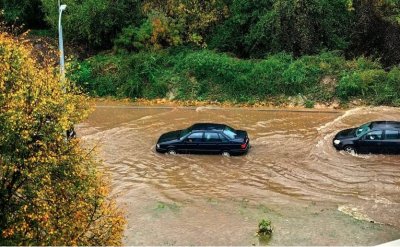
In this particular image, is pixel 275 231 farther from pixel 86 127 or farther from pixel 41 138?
pixel 86 127

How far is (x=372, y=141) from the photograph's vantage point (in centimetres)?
2153

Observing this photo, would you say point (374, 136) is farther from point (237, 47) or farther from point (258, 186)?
point (237, 47)

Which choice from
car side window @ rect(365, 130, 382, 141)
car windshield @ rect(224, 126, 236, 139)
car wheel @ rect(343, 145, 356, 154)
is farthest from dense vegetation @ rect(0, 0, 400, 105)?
car windshield @ rect(224, 126, 236, 139)

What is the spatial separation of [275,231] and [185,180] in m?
4.97

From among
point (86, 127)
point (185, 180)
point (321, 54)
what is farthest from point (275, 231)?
point (321, 54)

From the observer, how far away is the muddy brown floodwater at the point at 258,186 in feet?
53.2

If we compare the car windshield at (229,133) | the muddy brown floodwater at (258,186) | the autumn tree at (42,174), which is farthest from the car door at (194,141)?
the autumn tree at (42,174)

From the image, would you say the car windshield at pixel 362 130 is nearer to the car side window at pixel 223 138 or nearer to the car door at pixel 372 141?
the car door at pixel 372 141

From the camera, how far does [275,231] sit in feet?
53.1

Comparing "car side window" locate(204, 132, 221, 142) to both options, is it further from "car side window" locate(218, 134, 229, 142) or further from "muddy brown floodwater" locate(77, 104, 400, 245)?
"muddy brown floodwater" locate(77, 104, 400, 245)

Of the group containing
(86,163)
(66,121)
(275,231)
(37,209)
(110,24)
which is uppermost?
(110,24)

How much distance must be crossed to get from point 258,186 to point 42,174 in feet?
31.7

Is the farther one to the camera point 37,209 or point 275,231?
point 275,231

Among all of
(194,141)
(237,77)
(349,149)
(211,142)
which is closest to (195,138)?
(194,141)
